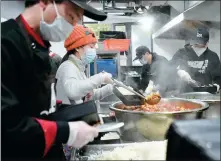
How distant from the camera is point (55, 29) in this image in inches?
47.4

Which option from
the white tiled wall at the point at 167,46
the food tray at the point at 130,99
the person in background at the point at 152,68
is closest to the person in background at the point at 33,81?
the food tray at the point at 130,99

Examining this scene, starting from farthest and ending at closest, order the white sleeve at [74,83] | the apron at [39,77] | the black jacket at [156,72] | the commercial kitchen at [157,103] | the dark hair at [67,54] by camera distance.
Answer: the black jacket at [156,72] → the dark hair at [67,54] → the white sleeve at [74,83] → the apron at [39,77] → the commercial kitchen at [157,103]

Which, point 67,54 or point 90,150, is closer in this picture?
point 90,150

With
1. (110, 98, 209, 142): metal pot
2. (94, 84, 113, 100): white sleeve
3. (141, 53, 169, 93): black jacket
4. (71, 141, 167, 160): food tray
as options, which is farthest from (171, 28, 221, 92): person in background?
(71, 141, 167, 160): food tray

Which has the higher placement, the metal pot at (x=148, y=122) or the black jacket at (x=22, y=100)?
the black jacket at (x=22, y=100)

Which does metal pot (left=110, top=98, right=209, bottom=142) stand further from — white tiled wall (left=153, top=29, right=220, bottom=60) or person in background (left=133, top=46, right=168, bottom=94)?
white tiled wall (left=153, top=29, right=220, bottom=60)

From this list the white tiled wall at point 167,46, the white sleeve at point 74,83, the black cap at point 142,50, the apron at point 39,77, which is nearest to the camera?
the apron at point 39,77

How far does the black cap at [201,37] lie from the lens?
304 cm

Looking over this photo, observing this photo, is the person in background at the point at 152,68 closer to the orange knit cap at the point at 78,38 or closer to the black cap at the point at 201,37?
the black cap at the point at 201,37

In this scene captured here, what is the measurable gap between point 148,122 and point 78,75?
93 cm

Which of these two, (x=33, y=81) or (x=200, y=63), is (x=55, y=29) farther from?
(x=200, y=63)

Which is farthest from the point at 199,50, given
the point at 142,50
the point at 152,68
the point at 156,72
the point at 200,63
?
the point at 142,50

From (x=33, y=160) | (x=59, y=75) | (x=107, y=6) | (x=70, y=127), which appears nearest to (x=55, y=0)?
(x=70, y=127)

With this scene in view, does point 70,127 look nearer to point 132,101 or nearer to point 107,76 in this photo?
point 132,101
